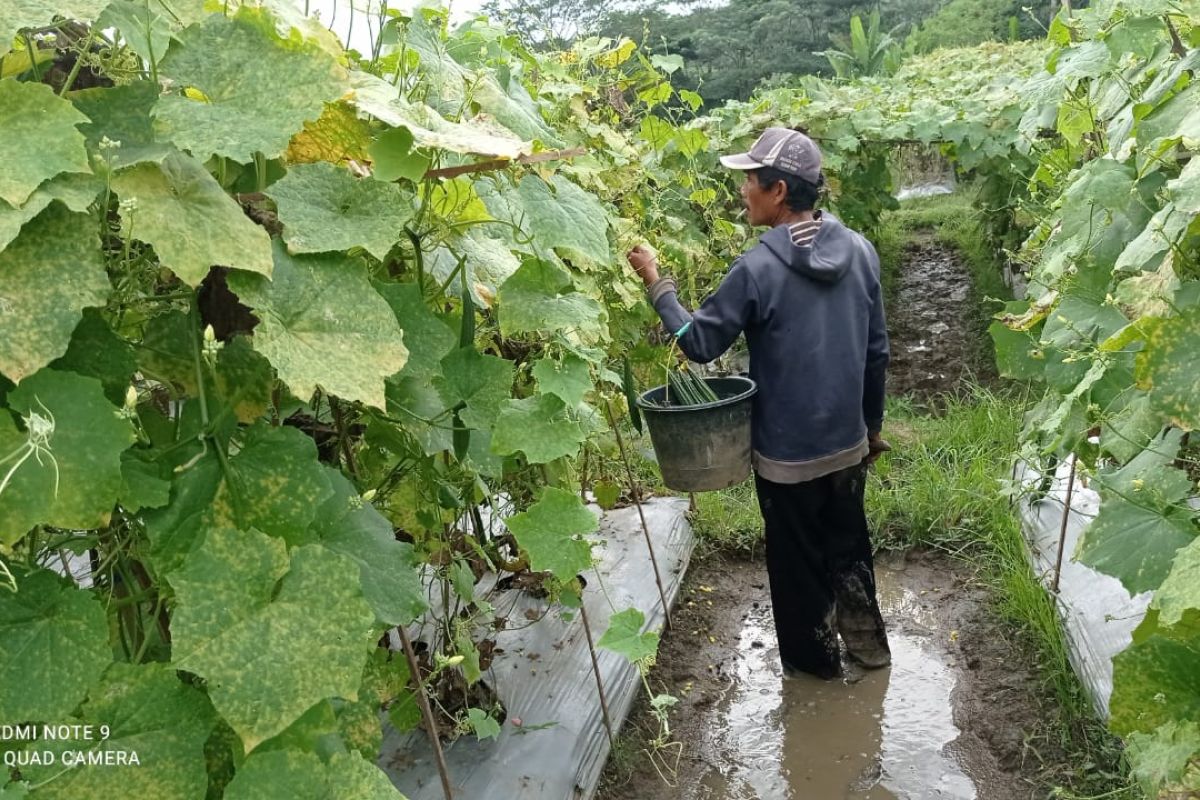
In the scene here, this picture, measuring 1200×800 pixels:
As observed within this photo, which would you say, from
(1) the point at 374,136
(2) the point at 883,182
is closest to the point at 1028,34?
(2) the point at 883,182

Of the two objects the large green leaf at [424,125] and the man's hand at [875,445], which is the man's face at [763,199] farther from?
the large green leaf at [424,125]

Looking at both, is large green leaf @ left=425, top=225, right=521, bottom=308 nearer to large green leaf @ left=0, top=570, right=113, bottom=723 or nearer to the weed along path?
large green leaf @ left=0, top=570, right=113, bottom=723

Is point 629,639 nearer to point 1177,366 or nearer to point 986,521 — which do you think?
point 1177,366

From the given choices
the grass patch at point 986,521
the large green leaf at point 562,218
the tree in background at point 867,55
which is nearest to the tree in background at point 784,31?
the tree in background at point 867,55

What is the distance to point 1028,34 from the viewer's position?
26.1 m

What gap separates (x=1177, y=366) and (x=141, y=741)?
1.37 m

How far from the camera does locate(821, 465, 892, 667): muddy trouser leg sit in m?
3.06

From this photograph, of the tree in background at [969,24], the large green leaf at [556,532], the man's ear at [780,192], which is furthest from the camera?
Result: the tree in background at [969,24]

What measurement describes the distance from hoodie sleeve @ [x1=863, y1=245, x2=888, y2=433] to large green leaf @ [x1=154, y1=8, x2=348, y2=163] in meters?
2.29

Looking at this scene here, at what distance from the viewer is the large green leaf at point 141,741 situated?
0.92 metres

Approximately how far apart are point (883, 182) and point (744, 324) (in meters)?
5.65

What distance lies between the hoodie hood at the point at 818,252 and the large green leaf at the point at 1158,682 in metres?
1.59

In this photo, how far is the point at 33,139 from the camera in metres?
0.89

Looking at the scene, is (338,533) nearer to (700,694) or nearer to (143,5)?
(143,5)
